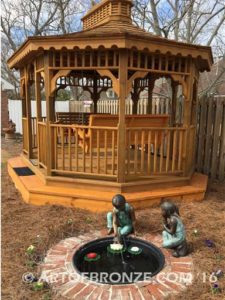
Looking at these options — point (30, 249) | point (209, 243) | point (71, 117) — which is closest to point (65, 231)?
point (30, 249)

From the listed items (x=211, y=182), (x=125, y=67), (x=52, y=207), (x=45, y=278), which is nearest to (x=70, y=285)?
(x=45, y=278)

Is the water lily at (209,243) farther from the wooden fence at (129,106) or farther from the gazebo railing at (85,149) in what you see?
the wooden fence at (129,106)

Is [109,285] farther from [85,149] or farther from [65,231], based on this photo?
[85,149]

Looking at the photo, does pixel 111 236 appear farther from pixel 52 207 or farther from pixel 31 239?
pixel 52 207

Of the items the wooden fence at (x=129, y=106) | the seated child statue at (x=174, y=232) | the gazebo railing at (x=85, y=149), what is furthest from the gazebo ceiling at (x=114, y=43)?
the wooden fence at (x=129, y=106)

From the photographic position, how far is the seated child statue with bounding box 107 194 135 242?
12.5ft

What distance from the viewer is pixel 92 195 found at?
4957mm

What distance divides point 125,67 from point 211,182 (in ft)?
11.6

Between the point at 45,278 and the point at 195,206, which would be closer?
the point at 45,278

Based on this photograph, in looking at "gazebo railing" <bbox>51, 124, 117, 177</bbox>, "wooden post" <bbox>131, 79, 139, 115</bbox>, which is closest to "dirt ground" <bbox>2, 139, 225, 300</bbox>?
"gazebo railing" <bbox>51, 124, 117, 177</bbox>

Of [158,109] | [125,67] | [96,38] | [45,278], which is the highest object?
[96,38]

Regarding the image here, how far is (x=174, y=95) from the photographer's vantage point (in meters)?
6.95

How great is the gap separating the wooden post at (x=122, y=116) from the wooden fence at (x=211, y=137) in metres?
2.79

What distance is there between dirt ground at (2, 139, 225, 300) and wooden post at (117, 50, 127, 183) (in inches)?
32.0
